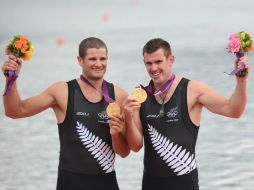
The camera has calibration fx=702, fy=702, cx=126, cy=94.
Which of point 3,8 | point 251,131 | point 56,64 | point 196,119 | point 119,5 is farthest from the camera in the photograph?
point 119,5

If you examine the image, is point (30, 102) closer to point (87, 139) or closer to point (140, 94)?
point (87, 139)

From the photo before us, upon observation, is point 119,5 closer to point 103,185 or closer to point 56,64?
point 56,64

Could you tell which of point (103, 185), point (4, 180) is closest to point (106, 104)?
point (103, 185)

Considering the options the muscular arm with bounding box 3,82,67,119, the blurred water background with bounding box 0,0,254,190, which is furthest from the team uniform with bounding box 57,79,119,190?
the blurred water background with bounding box 0,0,254,190

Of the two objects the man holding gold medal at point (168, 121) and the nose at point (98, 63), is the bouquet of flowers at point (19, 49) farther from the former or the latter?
the man holding gold medal at point (168, 121)

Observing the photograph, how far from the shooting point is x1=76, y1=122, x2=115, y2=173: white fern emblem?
17.3ft

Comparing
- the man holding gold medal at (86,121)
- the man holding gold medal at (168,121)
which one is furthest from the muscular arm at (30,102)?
the man holding gold medal at (168,121)

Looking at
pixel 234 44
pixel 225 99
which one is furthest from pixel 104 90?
pixel 234 44

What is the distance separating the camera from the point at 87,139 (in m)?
5.25

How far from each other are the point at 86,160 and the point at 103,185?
23cm

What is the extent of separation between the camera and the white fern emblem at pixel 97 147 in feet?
17.3

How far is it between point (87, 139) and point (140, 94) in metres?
0.55

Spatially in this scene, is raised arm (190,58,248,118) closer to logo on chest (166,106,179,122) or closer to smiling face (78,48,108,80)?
logo on chest (166,106,179,122)

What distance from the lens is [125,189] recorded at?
778 centimetres
